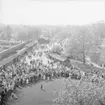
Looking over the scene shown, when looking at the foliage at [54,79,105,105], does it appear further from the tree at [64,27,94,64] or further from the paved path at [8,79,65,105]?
the tree at [64,27,94,64]

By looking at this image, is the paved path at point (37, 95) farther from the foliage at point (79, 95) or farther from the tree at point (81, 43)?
the tree at point (81, 43)

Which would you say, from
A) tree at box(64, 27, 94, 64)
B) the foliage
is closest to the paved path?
the foliage

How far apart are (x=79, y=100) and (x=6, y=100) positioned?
9.45m

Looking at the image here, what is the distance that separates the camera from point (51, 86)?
61.9ft

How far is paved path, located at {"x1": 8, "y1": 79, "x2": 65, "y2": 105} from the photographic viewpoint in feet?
48.4

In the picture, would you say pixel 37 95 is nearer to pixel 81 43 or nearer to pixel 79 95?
pixel 79 95

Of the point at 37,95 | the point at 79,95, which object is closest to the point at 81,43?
the point at 37,95

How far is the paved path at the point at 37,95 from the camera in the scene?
1475 cm

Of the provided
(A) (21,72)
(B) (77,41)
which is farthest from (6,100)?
(B) (77,41)

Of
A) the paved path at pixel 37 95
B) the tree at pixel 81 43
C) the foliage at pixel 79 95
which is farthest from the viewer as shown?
the tree at pixel 81 43

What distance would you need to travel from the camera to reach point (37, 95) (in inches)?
643

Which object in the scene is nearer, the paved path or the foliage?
the foliage

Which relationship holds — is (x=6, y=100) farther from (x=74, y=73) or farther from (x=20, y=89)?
(x=74, y=73)

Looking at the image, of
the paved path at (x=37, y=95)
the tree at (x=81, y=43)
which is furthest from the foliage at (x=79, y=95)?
the tree at (x=81, y=43)
